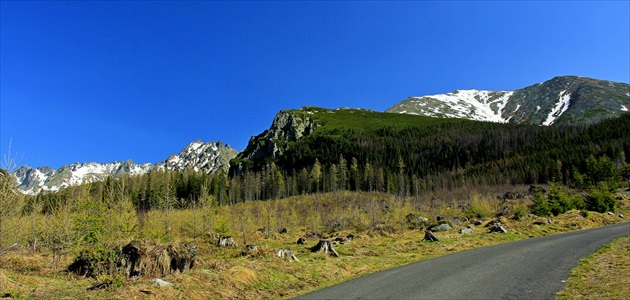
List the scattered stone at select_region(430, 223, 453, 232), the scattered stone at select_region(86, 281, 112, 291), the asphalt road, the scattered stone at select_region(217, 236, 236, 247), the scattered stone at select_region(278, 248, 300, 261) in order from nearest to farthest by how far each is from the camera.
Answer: the asphalt road → the scattered stone at select_region(86, 281, 112, 291) → the scattered stone at select_region(278, 248, 300, 261) → the scattered stone at select_region(217, 236, 236, 247) → the scattered stone at select_region(430, 223, 453, 232)

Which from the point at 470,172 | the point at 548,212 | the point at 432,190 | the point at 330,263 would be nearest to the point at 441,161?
the point at 470,172

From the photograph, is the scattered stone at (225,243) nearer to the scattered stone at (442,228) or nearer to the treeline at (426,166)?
the scattered stone at (442,228)

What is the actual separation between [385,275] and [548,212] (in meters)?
35.9

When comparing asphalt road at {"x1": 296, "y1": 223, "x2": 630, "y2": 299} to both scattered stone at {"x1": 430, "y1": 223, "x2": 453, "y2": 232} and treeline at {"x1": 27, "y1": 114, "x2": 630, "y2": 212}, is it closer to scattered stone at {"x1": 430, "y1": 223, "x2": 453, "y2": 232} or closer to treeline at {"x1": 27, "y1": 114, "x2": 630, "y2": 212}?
scattered stone at {"x1": 430, "y1": 223, "x2": 453, "y2": 232}

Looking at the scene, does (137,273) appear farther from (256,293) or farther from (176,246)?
(256,293)

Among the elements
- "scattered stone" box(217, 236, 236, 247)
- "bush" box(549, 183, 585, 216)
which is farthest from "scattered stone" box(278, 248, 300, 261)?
"bush" box(549, 183, 585, 216)

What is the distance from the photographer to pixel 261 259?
16766 mm

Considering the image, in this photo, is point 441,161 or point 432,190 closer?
point 432,190

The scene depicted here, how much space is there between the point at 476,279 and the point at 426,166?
168289 millimetres

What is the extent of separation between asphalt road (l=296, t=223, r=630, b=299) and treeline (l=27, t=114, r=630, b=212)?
322 feet

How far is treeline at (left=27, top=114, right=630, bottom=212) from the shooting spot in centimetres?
12888

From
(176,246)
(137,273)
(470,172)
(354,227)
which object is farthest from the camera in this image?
(470,172)

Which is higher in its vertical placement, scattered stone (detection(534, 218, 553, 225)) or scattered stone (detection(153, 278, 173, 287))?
scattered stone (detection(153, 278, 173, 287))

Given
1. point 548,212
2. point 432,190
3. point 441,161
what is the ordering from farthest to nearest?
1. point 441,161
2. point 432,190
3. point 548,212
